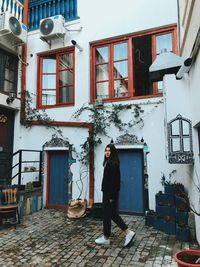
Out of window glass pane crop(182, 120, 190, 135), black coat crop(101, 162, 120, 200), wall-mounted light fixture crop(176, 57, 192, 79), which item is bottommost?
black coat crop(101, 162, 120, 200)

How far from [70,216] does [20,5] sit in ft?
24.2

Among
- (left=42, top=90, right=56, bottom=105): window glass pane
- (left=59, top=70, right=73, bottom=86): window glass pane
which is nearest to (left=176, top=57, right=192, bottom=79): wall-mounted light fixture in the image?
(left=59, top=70, right=73, bottom=86): window glass pane

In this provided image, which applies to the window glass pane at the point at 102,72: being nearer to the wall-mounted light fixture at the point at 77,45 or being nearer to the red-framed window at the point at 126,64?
the red-framed window at the point at 126,64

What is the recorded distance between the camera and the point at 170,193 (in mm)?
Answer: 5711

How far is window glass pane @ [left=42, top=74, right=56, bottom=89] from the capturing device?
8422mm

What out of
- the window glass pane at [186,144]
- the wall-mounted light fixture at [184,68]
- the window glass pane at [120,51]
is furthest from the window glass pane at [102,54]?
the window glass pane at [186,144]

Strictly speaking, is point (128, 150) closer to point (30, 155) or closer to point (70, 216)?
point (70, 216)

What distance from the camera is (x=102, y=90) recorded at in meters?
7.76

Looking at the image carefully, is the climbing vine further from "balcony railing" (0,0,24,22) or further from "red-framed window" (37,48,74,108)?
"balcony railing" (0,0,24,22)

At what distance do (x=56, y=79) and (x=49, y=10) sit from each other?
2.58 metres

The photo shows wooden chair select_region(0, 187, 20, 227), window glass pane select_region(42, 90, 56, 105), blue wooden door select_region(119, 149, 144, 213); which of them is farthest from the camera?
window glass pane select_region(42, 90, 56, 105)

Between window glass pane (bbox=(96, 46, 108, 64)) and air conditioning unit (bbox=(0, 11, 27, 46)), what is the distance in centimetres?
259

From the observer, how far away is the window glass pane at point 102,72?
7.75 metres

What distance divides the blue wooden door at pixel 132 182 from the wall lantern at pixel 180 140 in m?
2.19
